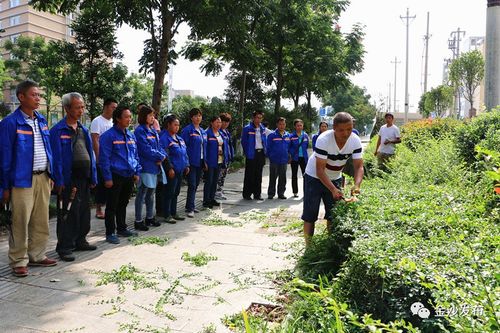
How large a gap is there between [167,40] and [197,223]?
528 centimetres

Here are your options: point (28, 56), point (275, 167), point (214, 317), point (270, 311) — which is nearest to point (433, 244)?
point (270, 311)

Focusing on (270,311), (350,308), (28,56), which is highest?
(28,56)

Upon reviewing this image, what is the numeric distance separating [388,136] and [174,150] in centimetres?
539

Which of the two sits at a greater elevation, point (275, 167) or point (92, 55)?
point (92, 55)

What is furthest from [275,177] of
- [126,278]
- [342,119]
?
[126,278]

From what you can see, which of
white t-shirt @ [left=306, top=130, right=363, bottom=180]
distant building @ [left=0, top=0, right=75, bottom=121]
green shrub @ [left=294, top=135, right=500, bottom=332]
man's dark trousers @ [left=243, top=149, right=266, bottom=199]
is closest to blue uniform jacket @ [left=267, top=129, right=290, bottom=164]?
man's dark trousers @ [left=243, top=149, right=266, bottom=199]

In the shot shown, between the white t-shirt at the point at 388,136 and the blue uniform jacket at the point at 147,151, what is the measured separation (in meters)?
5.83

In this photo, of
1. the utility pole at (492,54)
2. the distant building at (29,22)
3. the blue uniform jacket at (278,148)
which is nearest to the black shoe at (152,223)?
the blue uniform jacket at (278,148)

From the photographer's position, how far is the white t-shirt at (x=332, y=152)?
500 cm

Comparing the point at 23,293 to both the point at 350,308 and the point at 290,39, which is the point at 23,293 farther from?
the point at 290,39

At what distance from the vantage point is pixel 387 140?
10.8 m

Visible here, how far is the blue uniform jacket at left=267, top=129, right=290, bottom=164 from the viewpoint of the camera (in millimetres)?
10383

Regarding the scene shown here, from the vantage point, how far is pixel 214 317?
152 inches

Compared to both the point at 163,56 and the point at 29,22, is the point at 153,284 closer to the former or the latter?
the point at 163,56
